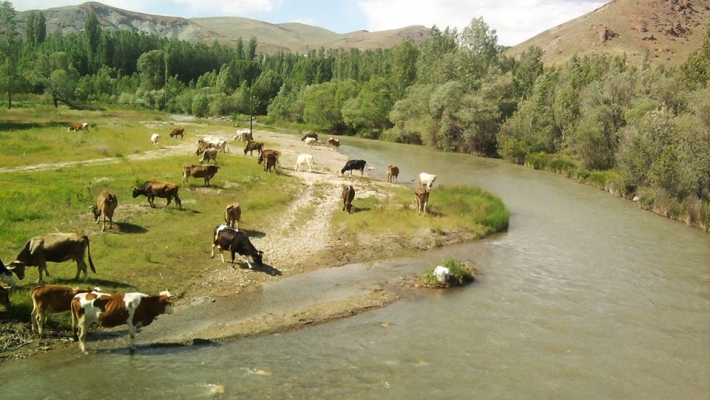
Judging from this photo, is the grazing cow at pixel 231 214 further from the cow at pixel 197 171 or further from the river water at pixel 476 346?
the cow at pixel 197 171

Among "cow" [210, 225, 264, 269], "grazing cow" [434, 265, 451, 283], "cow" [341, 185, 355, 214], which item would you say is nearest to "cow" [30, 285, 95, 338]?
"cow" [210, 225, 264, 269]

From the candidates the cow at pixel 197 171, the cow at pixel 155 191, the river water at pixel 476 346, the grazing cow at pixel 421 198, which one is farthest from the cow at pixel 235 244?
the grazing cow at pixel 421 198

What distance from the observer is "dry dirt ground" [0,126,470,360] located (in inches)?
498

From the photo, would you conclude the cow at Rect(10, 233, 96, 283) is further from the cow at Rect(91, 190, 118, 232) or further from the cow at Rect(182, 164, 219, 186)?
the cow at Rect(182, 164, 219, 186)

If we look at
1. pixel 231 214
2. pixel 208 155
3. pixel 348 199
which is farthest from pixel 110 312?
pixel 208 155

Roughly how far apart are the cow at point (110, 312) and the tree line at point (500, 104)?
104 feet

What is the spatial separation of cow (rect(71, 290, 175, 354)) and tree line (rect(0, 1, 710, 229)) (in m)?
31.7

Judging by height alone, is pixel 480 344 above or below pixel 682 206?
below

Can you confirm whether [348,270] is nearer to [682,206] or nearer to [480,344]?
[480,344]

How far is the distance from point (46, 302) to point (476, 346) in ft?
35.1

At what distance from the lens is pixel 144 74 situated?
477 feet

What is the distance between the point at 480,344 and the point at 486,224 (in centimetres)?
1393

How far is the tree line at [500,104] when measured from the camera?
121 ft

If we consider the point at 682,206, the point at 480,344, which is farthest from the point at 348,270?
the point at 682,206
